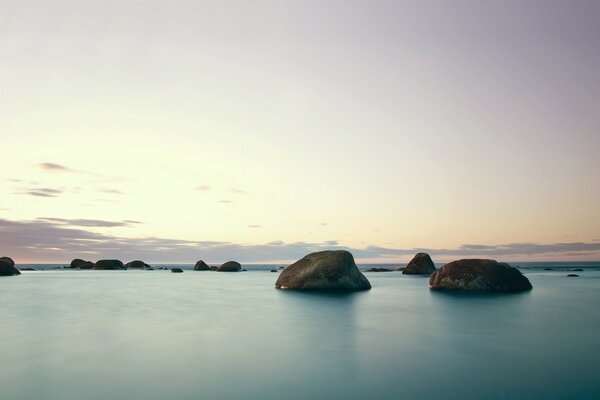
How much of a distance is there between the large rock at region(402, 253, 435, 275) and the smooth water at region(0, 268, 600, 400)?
4034cm

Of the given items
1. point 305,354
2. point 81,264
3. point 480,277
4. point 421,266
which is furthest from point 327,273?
point 81,264

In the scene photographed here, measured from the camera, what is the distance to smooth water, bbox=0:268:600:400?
6.61 metres

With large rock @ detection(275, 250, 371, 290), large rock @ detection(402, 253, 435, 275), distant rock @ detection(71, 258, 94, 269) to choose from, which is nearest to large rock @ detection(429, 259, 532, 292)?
large rock @ detection(275, 250, 371, 290)

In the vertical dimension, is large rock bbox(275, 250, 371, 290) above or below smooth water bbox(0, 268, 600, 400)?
above

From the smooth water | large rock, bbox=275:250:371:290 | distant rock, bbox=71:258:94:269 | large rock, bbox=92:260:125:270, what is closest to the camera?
the smooth water

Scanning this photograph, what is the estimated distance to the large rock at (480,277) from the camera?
983 inches

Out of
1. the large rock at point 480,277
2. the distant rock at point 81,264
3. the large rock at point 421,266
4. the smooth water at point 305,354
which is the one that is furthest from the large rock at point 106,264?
the large rock at point 480,277

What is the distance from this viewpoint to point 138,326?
13688mm

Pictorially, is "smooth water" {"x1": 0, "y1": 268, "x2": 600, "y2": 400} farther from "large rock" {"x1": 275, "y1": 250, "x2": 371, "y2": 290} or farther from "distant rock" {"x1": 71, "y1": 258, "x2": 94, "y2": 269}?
"distant rock" {"x1": 71, "y1": 258, "x2": 94, "y2": 269}

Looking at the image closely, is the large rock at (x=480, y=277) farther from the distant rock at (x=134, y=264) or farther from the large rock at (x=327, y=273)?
the distant rock at (x=134, y=264)

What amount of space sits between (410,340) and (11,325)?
13.0 metres

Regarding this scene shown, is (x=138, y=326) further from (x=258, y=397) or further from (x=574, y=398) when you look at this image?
(x=574, y=398)

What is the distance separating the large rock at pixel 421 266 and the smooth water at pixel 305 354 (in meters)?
40.3

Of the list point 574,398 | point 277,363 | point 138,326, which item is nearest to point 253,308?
point 138,326
